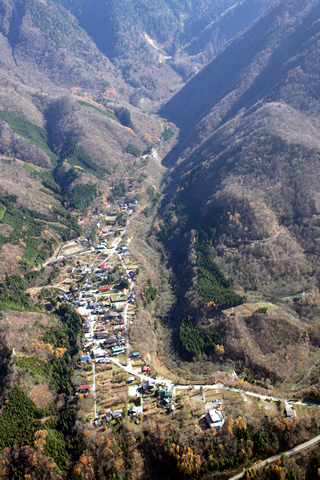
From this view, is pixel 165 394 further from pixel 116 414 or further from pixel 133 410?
pixel 116 414

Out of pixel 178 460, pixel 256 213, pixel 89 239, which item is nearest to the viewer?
pixel 178 460

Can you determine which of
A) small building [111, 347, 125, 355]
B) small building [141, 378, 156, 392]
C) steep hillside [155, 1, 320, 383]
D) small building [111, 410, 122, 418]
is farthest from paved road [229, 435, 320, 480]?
small building [111, 347, 125, 355]

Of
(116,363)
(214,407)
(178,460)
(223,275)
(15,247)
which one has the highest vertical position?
Answer: (15,247)

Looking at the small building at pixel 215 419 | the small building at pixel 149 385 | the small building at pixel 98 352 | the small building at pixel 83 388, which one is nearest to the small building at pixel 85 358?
the small building at pixel 98 352

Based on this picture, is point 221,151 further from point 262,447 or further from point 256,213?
point 262,447

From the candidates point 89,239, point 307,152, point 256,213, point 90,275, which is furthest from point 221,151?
point 90,275

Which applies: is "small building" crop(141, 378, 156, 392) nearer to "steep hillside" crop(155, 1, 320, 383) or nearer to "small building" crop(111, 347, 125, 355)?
"small building" crop(111, 347, 125, 355)

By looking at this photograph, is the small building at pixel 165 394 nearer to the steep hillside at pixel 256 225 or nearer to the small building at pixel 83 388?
the small building at pixel 83 388

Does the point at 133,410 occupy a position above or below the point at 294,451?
above

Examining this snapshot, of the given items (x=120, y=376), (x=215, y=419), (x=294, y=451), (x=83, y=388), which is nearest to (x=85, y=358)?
(x=83, y=388)
